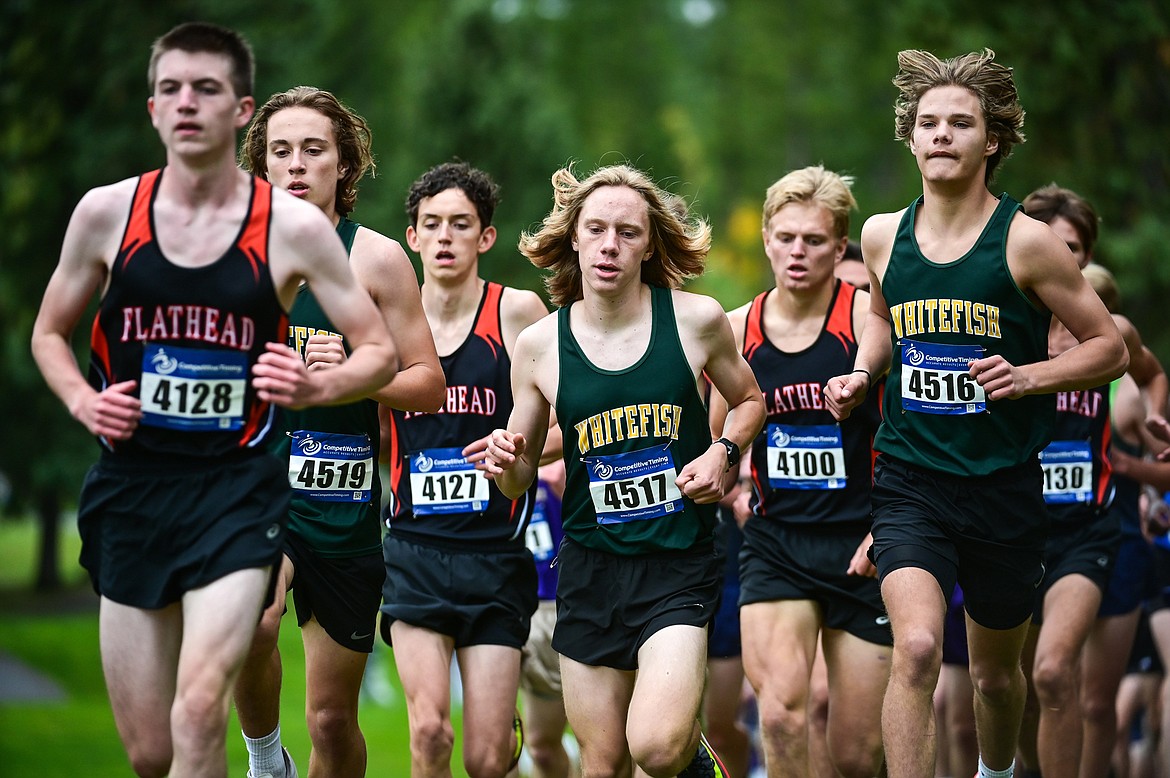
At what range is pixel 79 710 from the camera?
64.8 feet

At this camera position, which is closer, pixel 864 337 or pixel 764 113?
pixel 864 337

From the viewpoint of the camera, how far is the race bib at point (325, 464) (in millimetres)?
6594

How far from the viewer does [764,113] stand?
1446 inches

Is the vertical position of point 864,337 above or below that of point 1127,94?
below

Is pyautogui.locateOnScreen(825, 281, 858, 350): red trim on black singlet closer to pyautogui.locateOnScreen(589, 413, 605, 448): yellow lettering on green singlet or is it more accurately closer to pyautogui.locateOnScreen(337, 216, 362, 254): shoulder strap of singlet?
pyautogui.locateOnScreen(589, 413, 605, 448): yellow lettering on green singlet

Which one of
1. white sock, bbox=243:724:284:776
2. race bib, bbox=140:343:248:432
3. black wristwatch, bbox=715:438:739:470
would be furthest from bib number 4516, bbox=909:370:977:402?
white sock, bbox=243:724:284:776

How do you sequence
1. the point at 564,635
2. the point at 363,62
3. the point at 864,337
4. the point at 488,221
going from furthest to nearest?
the point at 363,62 → the point at 488,221 → the point at 864,337 → the point at 564,635

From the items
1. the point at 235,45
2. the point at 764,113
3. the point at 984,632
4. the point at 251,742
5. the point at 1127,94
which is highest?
the point at 764,113

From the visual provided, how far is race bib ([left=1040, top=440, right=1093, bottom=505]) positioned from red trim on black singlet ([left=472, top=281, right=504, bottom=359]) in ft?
9.73

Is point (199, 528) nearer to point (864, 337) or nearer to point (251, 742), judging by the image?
point (251, 742)

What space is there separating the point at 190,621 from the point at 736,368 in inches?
101

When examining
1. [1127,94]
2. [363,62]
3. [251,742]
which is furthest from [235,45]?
[363,62]

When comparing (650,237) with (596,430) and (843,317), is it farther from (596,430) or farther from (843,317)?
(843,317)

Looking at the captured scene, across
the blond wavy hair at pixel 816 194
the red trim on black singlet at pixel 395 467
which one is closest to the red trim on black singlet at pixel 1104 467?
the blond wavy hair at pixel 816 194
